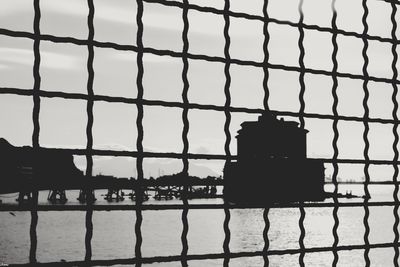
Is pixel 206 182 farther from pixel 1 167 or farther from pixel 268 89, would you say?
pixel 1 167

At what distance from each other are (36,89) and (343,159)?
1794mm

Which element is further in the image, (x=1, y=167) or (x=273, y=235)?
(x=273, y=235)

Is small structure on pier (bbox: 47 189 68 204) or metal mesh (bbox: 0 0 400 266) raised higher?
metal mesh (bbox: 0 0 400 266)

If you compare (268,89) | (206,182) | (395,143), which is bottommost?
(206,182)

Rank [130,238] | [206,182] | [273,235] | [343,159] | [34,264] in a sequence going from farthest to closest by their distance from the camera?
[273,235] → [130,238] → [343,159] → [206,182] → [34,264]

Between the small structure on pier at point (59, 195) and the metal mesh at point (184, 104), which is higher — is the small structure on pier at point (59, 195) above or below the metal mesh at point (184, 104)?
below

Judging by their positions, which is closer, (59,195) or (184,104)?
(184,104)

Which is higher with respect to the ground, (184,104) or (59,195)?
(184,104)

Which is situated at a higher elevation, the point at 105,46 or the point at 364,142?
the point at 105,46

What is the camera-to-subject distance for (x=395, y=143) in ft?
10.9

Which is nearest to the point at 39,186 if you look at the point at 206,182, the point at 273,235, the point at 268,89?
the point at 206,182

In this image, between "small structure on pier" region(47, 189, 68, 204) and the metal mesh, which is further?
"small structure on pier" region(47, 189, 68, 204)

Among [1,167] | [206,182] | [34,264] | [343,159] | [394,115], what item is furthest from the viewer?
[394,115]

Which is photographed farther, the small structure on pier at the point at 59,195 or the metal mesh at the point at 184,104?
the small structure on pier at the point at 59,195
